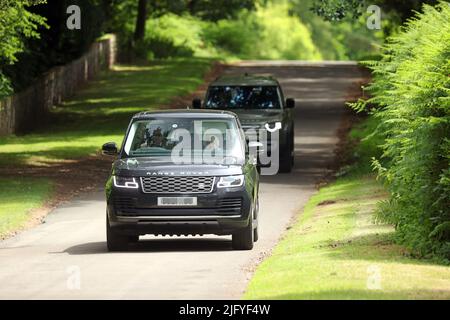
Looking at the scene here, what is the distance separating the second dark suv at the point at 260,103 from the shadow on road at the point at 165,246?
9868 mm

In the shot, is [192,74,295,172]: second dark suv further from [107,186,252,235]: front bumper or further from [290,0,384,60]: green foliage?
[290,0,384,60]: green foliage

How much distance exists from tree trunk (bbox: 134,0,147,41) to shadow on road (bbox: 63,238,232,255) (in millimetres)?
49657

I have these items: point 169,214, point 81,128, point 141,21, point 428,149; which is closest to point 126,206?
point 169,214

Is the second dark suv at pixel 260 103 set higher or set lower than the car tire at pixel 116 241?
higher

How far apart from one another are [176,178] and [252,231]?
4.78 ft

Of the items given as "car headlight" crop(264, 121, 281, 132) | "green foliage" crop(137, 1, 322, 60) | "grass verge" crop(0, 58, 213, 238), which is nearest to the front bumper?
"grass verge" crop(0, 58, 213, 238)

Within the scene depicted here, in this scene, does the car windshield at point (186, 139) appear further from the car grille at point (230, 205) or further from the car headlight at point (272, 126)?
the car headlight at point (272, 126)

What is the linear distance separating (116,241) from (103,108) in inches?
1242

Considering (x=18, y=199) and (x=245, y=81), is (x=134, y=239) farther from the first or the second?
(x=245, y=81)

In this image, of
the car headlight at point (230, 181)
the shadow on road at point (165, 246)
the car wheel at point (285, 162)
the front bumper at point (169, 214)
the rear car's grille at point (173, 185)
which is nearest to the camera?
the front bumper at point (169, 214)

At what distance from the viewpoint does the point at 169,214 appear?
20.2 m

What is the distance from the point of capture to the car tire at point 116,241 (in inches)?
816

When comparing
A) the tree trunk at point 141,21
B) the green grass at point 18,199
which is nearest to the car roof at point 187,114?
the green grass at point 18,199

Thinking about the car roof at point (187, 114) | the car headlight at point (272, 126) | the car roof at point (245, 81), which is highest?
the car roof at point (187, 114)
